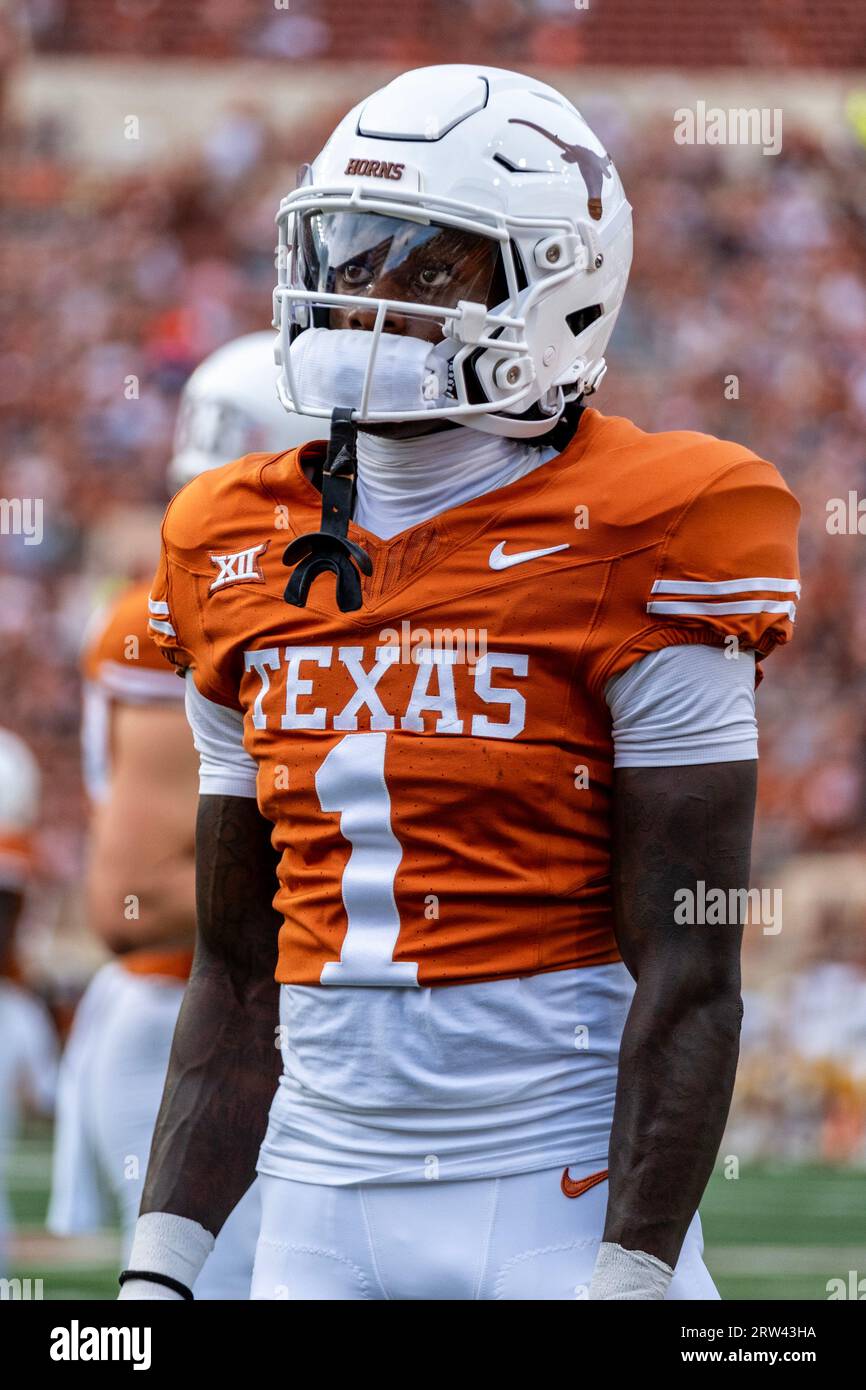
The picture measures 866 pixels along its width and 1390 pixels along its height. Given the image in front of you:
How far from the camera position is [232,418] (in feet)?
12.4

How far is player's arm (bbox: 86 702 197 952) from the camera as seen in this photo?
3.73 metres

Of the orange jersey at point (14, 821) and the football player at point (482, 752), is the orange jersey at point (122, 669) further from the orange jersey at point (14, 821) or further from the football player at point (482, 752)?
the football player at point (482, 752)

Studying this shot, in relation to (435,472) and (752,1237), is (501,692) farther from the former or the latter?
(752,1237)

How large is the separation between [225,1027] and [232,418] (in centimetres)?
180

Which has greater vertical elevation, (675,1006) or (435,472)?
(435,472)

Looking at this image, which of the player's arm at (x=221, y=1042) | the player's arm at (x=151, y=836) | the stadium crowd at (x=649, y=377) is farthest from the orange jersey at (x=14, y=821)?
the stadium crowd at (x=649, y=377)

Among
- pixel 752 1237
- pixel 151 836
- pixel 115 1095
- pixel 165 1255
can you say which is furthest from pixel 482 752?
pixel 752 1237

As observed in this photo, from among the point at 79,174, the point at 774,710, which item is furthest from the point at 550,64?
the point at 774,710

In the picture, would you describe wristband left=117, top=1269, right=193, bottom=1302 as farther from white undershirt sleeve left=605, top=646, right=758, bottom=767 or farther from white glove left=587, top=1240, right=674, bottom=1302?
white undershirt sleeve left=605, top=646, right=758, bottom=767

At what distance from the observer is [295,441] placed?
12.1ft

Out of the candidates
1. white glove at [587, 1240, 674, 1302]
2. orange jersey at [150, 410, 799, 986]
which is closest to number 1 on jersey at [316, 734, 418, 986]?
orange jersey at [150, 410, 799, 986]

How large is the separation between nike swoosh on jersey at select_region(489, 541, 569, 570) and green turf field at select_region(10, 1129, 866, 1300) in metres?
3.96
